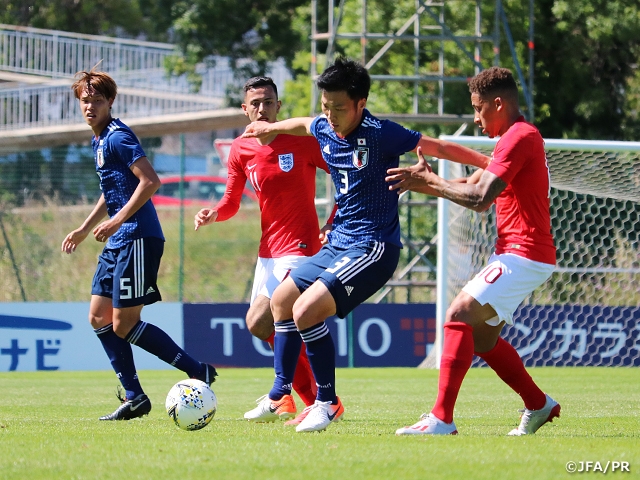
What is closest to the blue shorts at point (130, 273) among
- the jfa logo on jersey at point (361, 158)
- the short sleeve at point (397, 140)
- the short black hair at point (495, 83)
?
the jfa logo on jersey at point (361, 158)

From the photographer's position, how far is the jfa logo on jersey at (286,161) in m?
7.33

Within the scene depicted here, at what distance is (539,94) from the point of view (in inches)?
786

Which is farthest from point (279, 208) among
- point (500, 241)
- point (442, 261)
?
point (442, 261)


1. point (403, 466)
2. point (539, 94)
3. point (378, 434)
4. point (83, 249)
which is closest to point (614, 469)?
point (403, 466)

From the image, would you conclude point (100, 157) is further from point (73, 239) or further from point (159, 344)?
point (159, 344)

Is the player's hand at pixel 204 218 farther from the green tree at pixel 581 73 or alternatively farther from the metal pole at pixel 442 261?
the green tree at pixel 581 73

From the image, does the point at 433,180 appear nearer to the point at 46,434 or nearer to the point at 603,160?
the point at 46,434

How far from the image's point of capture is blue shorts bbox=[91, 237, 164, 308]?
274 inches

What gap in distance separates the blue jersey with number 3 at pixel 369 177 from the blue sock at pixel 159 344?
170 centimetres

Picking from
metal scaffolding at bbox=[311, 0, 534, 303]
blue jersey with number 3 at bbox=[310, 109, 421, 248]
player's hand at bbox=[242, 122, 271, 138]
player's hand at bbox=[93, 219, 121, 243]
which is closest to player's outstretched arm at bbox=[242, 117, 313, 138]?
player's hand at bbox=[242, 122, 271, 138]

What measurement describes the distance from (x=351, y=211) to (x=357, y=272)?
40 cm

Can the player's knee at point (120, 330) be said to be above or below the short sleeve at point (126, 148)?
below

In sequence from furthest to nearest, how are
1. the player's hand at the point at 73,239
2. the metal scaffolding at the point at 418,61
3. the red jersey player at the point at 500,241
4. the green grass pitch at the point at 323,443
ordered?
the metal scaffolding at the point at 418,61 → the player's hand at the point at 73,239 → the red jersey player at the point at 500,241 → the green grass pitch at the point at 323,443

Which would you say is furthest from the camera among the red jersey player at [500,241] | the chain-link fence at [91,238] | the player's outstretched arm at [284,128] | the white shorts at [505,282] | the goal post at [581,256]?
the chain-link fence at [91,238]
